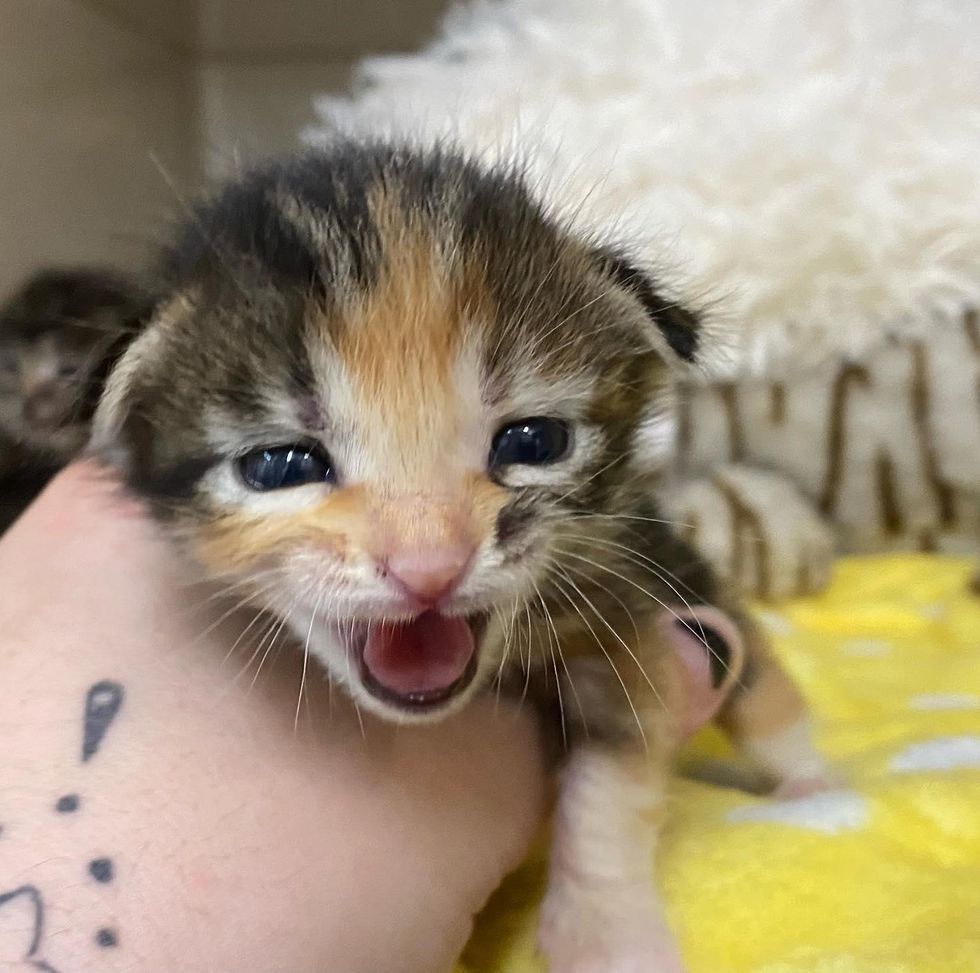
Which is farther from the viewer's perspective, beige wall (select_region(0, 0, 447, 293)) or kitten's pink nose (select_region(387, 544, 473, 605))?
beige wall (select_region(0, 0, 447, 293))

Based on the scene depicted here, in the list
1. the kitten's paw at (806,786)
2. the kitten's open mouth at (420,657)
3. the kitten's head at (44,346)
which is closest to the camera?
the kitten's open mouth at (420,657)

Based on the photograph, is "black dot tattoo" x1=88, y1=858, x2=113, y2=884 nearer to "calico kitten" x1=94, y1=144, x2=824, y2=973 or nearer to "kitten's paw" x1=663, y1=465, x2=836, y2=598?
"calico kitten" x1=94, y1=144, x2=824, y2=973

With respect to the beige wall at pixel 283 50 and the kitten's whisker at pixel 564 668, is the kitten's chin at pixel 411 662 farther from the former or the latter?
the beige wall at pixel 283 50

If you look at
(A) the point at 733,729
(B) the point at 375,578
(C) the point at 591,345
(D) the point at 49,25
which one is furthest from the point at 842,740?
(D) the point at 49,25

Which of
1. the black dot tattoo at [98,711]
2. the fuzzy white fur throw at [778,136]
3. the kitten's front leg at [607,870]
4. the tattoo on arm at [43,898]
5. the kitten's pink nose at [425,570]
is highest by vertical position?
the fuzzy white fur throw at [778,136]

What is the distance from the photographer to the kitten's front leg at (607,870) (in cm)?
86

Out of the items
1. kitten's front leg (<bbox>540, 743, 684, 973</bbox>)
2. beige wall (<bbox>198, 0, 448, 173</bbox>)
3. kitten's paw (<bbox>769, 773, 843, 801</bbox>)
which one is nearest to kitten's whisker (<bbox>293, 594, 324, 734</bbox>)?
kitten's front leg (<bbox>540, 743, 684, 973</bbox>)

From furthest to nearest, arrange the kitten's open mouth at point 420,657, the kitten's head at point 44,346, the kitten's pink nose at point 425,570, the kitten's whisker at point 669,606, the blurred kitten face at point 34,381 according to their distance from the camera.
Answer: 1. the blurred kitten face at point 34,381
2. the kitten's head at point 44,346
3. the kitten's whisker at point 669,606
4. the kitten's open mouth at point 420,657
5. the kitten's pink nose at point 425,570

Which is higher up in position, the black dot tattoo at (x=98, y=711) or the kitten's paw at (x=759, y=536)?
the black dot tattoo at (x=98, y=711)

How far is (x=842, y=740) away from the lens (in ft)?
4.11

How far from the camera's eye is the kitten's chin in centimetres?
79

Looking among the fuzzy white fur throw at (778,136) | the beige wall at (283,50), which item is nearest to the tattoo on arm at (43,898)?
the fuzzy white fur throw at (778,136)

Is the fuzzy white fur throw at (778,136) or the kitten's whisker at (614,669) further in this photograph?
the fuzzy white fur throw at (778,136)

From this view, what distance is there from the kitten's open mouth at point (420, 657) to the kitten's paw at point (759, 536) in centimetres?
95
